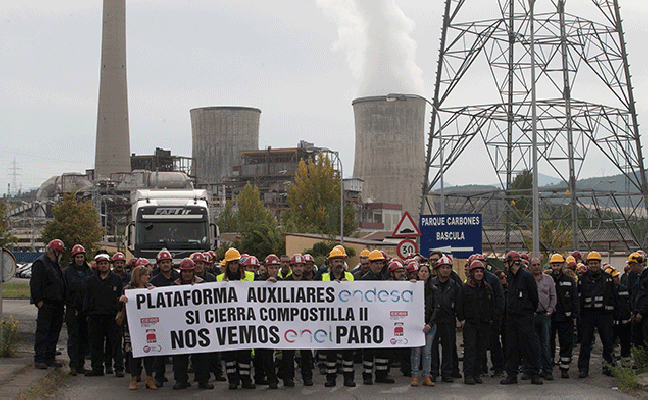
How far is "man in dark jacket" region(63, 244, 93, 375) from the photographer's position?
9883 millimetres

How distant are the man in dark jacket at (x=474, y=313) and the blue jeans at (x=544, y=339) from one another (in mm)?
797

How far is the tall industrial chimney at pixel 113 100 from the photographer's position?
65.9 metres

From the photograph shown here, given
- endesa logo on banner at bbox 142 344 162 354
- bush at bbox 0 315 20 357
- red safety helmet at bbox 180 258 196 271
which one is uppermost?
red safety helmet at bbox 180 258 196 271

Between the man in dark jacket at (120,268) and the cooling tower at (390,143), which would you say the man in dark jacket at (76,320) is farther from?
the cooling tower at (390,143)

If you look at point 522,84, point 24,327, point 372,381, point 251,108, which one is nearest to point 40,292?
point 372,381

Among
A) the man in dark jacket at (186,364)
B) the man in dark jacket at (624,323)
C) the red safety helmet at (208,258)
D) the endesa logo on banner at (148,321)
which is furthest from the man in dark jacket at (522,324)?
the red safety helmet at (208,258)

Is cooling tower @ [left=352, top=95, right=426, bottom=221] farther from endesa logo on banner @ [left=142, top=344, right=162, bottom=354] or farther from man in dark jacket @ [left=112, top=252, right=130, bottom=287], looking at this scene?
endesa logo on banner @ [left=142, top=344, right=162, bottom=354]

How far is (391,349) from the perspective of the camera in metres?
9.66

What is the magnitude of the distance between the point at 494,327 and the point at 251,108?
7451 centimetres

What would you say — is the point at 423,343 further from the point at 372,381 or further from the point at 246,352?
the point at 246,352

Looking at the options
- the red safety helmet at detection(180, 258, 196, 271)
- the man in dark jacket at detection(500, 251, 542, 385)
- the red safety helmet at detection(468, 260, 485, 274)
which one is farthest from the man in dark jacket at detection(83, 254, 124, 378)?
the man in dark jacket at detection(500, 251, 542, 385)

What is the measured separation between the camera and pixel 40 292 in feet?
32.4

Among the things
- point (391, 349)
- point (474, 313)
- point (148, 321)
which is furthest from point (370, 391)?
point (148, 321)

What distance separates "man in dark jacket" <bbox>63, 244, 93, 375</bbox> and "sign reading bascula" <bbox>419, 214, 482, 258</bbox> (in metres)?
7.01
